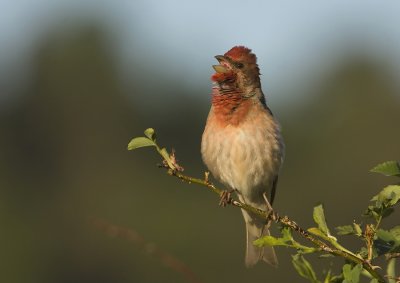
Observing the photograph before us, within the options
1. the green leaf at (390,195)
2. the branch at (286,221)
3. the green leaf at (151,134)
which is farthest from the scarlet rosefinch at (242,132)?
the green leaf at (390,195)

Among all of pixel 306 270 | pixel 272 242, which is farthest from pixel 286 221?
pixel 306 270

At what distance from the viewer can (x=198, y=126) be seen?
6500 cm

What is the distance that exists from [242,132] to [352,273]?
3980mm

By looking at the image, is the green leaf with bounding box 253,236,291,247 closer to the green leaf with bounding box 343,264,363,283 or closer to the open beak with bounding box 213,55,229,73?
the green leaf with bounding box 343,264,363,283

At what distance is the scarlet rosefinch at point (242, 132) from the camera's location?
325 inches

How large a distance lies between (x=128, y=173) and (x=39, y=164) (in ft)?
Answer: 27.7

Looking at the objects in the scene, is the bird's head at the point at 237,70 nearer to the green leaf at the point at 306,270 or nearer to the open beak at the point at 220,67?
the open beak at the point at 220,67

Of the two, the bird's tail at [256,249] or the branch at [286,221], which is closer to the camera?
the branch at [286,221]

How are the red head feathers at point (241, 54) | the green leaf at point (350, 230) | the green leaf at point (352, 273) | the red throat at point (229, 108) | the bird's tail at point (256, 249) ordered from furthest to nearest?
1. the red throat at point (229, 108)
2. the red head feathers at point (241, 54)
3. the bird's tail at point (256, 249)
4. the green leaf at point (350, 230)
5. the green leaf at point (352, 273)

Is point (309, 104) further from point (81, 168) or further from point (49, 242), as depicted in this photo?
point (49, 242)

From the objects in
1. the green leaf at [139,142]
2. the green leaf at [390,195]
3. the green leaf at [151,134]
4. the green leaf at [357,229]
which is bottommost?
the green leaf at [357,229]

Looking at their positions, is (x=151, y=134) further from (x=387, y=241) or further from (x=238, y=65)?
(x=238, y=65)

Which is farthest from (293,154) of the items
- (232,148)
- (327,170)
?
(232,148)

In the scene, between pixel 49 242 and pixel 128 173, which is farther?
pixel 128 173
